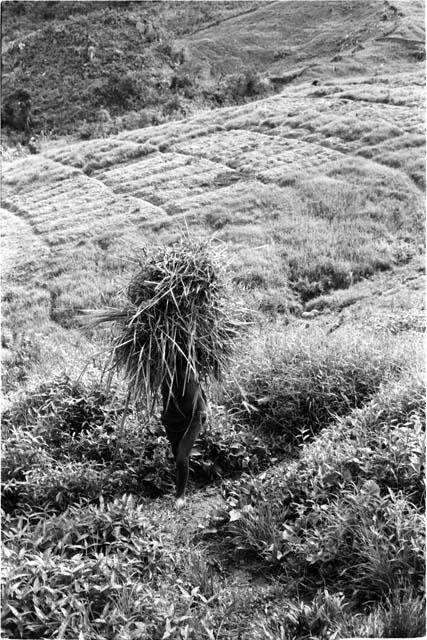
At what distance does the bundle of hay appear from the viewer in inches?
180

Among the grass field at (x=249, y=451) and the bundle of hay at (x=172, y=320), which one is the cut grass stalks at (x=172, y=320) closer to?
the bundle of hay at (x=172, y=320)

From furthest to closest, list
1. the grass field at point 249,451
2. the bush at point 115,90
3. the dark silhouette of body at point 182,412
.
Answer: the bush at point 115,90, the dark silhouette of body at point 182,412, the grass field at point 249,451

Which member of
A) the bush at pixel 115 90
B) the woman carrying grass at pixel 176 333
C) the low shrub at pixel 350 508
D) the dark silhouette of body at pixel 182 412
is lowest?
the bush at pixel 115 90

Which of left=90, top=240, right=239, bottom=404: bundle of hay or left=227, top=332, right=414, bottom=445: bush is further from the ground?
left=90, top=240, right=239, bottom=404: bundle of hay

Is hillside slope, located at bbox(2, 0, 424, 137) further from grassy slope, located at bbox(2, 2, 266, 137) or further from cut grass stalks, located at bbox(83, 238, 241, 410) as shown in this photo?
cut grass stalks, located at bbox(83, 238, 241, 410)

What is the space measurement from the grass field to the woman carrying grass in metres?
0.31

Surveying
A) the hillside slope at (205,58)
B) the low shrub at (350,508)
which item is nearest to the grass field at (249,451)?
the low shrub at (350,508)

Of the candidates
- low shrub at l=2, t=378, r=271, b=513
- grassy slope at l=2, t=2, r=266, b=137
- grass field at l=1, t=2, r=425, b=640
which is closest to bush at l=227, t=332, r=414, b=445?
grass field at l=1, t=2, r=425, b=640

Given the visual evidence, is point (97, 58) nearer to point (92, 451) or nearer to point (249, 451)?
point (92, 451)

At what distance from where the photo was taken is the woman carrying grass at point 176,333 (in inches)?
181

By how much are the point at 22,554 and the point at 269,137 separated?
1688 centimetres

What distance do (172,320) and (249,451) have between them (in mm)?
1970

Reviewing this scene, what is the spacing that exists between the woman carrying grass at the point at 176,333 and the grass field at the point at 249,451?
306 millimetres

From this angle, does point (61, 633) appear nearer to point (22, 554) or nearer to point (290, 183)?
point (22, 554)
